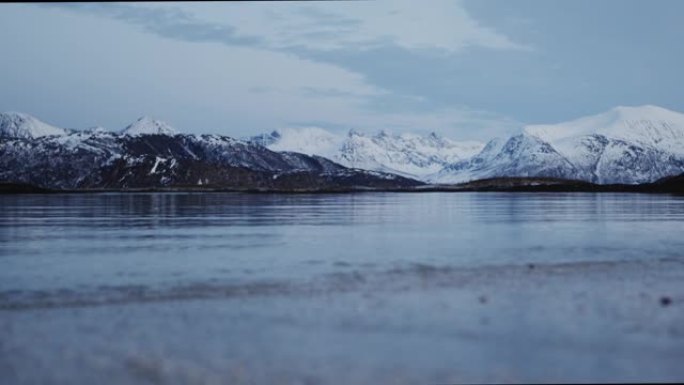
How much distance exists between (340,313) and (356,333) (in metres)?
2.03

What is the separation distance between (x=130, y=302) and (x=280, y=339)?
5582 mm

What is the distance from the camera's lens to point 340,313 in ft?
56.0

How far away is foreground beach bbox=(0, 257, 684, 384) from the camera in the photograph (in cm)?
1240

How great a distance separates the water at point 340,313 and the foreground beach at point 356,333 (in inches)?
1.7

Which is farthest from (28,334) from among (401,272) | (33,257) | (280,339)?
(33,257)

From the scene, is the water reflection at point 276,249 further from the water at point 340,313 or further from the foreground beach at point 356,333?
the foreground beach at point 356,333

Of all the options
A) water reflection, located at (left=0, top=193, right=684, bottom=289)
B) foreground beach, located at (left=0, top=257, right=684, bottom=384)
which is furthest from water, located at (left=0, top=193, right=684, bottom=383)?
water reflection, located at (left=0, top=193, right=684, bottom=289)

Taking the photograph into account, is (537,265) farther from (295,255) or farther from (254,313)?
(254,313)

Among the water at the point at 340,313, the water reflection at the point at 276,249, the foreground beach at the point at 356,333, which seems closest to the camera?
the foreground beach at the point at 356,333

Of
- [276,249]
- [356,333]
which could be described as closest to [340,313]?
[356,333]

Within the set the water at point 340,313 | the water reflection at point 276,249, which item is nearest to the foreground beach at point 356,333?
the water at point 340,313

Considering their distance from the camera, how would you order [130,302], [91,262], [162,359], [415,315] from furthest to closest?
[91,262] < [130,302] < [415,315] < [162,359]

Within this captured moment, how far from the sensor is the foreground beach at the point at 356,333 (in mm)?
12398

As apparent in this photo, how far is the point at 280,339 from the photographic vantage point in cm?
1461
